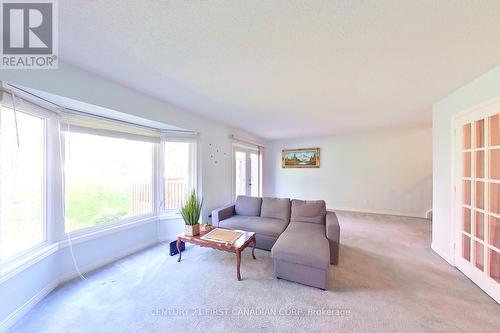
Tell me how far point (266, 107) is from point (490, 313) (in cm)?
318

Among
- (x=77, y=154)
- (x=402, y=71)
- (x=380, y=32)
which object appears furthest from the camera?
(x=77, y=154)

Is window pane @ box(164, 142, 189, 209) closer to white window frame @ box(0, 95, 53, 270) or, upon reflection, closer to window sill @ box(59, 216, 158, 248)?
window sill @ box(59, 216, 158, 248)

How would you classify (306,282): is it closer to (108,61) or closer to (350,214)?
(108,61)

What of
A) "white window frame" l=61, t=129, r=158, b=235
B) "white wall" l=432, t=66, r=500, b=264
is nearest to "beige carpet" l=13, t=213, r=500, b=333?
"white wall" l=432, t=66, r=500, b=264

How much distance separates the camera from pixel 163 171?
314 cm

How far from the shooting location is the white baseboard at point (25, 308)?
1.43m

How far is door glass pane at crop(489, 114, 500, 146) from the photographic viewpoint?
1.76 meters

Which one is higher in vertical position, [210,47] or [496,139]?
[210,47]

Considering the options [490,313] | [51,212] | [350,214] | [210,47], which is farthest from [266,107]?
[350,214]

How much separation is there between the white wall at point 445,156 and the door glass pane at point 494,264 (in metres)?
0.55

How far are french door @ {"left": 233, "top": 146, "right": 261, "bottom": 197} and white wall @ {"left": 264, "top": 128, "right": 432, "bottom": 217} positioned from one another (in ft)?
2.95

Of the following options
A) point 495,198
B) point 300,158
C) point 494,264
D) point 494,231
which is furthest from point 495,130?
point 300,158

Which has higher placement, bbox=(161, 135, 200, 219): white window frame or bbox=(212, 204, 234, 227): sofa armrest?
bbox=(161, 135, 200, 219): white window frame

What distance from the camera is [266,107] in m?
2.89
